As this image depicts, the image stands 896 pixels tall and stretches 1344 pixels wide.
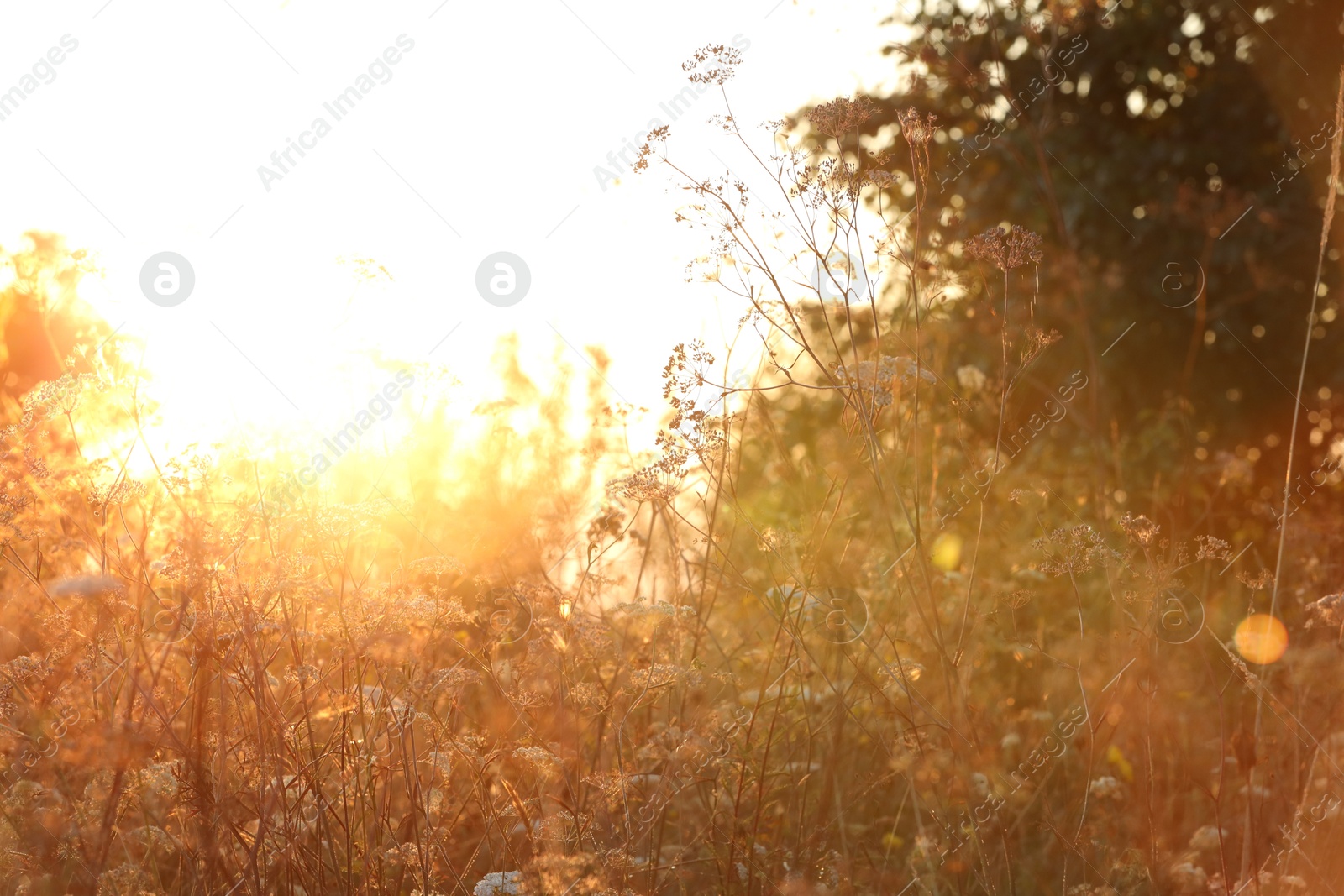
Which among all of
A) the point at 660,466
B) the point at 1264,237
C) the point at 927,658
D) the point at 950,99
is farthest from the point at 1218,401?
the point at 660,466

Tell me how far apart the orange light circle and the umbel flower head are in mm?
1939

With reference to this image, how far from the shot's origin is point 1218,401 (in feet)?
25.4

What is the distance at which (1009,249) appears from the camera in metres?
2.62

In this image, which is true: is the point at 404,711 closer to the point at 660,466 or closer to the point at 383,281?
the point at 660,466

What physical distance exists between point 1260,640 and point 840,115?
3.21 m

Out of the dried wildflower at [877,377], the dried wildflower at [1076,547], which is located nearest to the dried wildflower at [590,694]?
the dried wildflower at [877,377]

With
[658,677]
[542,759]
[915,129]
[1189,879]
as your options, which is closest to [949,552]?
[1189,879]

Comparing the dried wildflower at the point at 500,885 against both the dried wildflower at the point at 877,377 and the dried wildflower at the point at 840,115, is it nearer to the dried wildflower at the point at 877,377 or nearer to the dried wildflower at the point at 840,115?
the dried wildflower at the point at 877,377

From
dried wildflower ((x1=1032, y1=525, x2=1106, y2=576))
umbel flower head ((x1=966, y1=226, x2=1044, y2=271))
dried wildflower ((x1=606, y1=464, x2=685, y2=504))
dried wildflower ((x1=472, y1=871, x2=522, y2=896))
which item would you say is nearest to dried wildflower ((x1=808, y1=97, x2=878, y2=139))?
umbel flower head ((x1=966, y1=226, x2=1044, y2=271))

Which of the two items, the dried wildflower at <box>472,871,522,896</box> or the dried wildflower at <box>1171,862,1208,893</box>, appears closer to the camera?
the dried wildflower at <box>472,871,522,896</box>

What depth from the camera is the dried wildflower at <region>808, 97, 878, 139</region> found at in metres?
2.57

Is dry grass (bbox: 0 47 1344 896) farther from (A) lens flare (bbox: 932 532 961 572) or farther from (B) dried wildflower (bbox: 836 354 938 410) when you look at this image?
(A) lens flare (bbox: 932 532 961 572)

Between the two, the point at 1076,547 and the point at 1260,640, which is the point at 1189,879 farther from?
the point at 1260,640

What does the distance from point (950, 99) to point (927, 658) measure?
5746 millimetres
